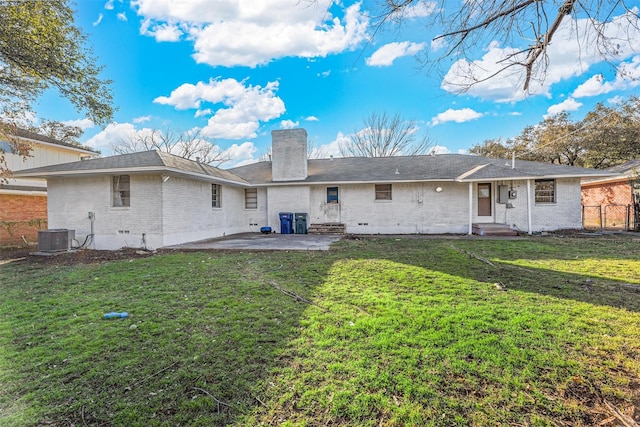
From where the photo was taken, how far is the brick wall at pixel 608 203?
1565 cm

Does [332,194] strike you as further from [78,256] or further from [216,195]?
[78,256]

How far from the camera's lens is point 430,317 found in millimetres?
3812

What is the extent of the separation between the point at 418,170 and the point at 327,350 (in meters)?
13.6

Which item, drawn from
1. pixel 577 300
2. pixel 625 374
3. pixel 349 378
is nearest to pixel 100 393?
pixel 349 378

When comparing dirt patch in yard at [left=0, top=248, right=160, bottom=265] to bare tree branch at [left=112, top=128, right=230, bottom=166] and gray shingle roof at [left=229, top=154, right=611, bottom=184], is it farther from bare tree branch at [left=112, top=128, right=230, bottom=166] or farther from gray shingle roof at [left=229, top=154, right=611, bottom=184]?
bare tree branch at [left=112, top=128, right=230, bottom=166]

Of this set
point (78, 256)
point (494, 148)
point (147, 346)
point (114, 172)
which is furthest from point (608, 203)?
point (78, 256)

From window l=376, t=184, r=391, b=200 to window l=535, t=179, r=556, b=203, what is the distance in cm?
669

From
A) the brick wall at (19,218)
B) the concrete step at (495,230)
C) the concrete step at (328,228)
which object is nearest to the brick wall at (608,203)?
the concrete step at (495,230)

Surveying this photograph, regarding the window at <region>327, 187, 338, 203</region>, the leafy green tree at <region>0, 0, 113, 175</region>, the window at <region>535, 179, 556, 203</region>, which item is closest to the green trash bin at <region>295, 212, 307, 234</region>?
the window at <region>327, 187, 338, 203</region>

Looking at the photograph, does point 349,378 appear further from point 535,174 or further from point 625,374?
point 535,174

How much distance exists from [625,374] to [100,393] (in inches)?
173

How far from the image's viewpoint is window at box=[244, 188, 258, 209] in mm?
16484

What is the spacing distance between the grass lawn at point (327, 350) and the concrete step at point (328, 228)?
28.7ft

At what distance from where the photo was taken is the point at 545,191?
13875mm
